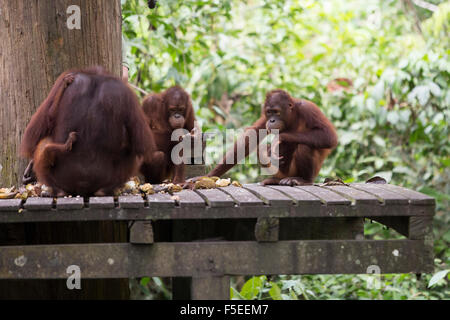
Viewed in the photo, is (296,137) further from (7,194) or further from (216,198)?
(7,194)

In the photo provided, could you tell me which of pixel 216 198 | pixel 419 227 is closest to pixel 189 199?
pixel 216 198

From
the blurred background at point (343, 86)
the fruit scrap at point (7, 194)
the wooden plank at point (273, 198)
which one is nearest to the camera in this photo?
the wooden plank at point (273, 198)

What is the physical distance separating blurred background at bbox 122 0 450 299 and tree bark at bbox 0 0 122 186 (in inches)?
58.3

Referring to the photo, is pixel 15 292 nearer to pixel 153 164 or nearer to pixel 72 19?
pixel 153 164

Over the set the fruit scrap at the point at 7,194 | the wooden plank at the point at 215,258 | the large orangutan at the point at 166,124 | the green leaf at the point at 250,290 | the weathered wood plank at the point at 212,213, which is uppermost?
the large orangutan at the point at 166,124

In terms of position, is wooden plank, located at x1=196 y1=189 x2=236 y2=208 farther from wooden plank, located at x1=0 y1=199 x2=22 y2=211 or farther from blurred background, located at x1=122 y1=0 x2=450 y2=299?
blurred background, located at x1=122 y1=0 x2=450 y2=299

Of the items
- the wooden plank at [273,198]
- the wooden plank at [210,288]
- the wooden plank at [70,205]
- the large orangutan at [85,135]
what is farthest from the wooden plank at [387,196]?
the wooden plank at [70,205]

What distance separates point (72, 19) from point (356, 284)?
3.59 m

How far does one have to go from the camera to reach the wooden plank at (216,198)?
2518 millimetres

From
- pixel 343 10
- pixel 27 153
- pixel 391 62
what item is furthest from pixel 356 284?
pixel 343 10

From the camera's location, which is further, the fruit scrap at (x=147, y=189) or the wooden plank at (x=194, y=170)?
the wooden plank at (x=194, y=170)

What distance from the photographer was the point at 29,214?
8.05 ft

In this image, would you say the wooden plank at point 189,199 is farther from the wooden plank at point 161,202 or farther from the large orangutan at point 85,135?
the large orangutan at point 85,135

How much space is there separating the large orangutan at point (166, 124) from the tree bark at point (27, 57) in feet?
2.38
